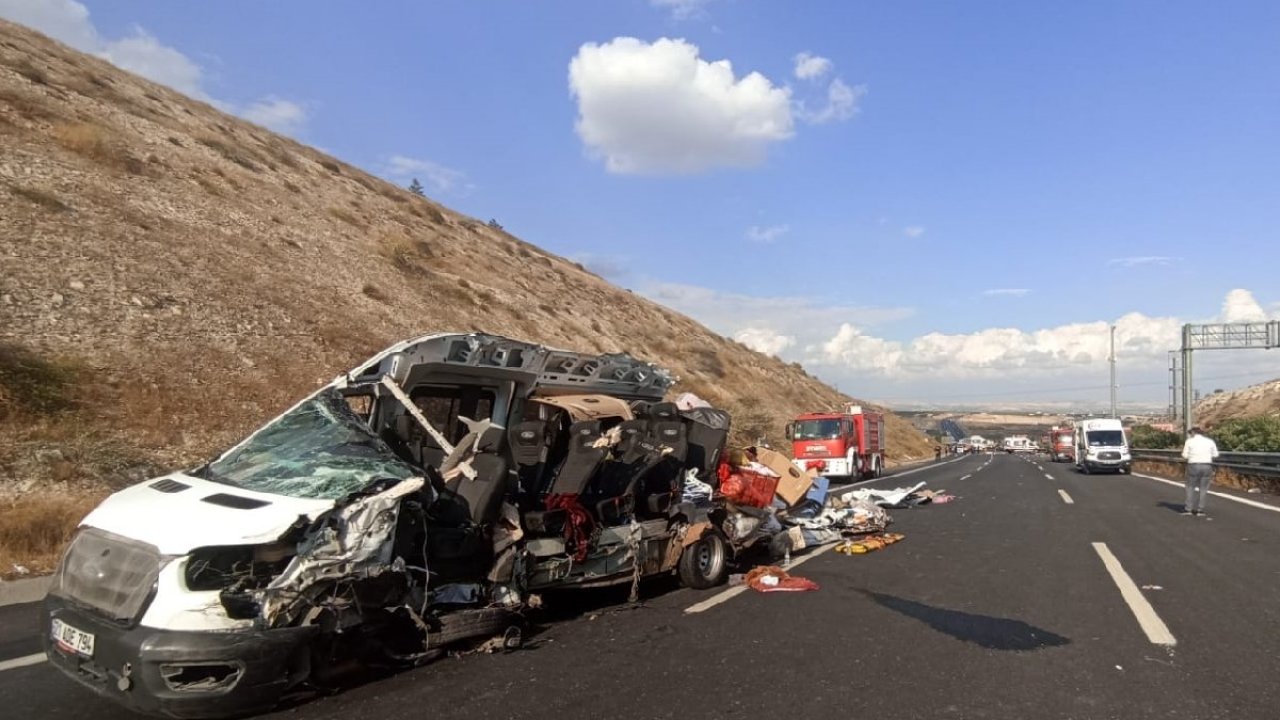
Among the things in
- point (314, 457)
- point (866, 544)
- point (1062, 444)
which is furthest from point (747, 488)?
point (1062, 444)

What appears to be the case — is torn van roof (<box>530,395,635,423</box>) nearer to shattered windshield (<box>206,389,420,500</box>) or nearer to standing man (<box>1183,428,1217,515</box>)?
shattered windshield (<box>206,389,420,500</box>)

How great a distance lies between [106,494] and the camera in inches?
467

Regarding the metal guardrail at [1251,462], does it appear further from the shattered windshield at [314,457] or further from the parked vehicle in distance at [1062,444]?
the parked vehicle in distance at [1062,444]

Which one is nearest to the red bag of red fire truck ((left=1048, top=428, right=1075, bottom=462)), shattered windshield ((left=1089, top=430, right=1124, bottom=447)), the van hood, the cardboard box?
the cardboard box

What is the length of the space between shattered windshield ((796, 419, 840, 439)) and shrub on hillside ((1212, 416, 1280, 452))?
11955 millimetres

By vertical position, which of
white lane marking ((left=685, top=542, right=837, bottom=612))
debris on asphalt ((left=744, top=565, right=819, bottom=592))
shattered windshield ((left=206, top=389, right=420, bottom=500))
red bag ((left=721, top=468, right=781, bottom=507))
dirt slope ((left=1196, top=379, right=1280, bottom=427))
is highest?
dirt slope ((left=1196, top=379, right=1280, bottom=427))

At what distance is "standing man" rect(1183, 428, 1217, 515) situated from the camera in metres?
15.4

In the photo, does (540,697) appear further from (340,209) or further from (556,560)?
(340,209)

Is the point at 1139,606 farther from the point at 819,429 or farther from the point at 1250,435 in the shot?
the point at 1250,435

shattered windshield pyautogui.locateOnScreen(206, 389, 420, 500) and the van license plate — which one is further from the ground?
shattered windshield pyautogui.locateOnScreen(206, 389, 420, 500)

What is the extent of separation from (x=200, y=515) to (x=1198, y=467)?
16.9 meters

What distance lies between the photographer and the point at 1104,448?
34.4 metres

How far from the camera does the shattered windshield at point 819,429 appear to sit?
28.5 m

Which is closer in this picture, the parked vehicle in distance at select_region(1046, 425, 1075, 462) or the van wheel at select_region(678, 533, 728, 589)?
the van wheel at select_region(678, 533, 728, 589)
